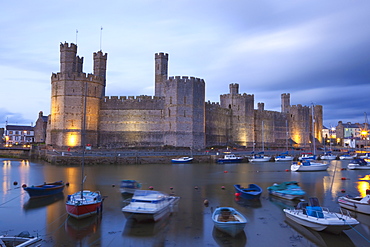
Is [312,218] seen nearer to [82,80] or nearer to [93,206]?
[93,206]

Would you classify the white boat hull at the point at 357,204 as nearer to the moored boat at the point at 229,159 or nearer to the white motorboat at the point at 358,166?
Answer: the white motorboat at the point at 358,166

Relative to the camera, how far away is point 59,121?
48.1 m

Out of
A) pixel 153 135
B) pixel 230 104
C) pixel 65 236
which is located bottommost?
pixel 65 236

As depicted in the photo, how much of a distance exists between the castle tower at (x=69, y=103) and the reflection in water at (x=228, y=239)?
38180 mm

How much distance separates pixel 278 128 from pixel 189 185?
5126cm

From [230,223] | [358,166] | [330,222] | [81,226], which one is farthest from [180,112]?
[330,222]

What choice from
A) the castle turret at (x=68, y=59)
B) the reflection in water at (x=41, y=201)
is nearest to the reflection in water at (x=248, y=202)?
the reflection in water at (x=41, y=201)

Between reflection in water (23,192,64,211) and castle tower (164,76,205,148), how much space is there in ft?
98.2

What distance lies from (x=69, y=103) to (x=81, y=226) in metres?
36.6

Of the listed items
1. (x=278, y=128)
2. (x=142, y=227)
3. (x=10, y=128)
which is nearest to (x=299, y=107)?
(x=278, y=128)

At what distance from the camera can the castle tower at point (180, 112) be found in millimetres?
50781

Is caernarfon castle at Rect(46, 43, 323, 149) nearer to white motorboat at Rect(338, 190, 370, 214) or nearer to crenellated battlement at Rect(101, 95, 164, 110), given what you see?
crenellated battlement at Rect(101, 95, 164, 110)

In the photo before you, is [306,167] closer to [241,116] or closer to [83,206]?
[241,116]

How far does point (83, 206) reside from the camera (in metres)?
15.1
